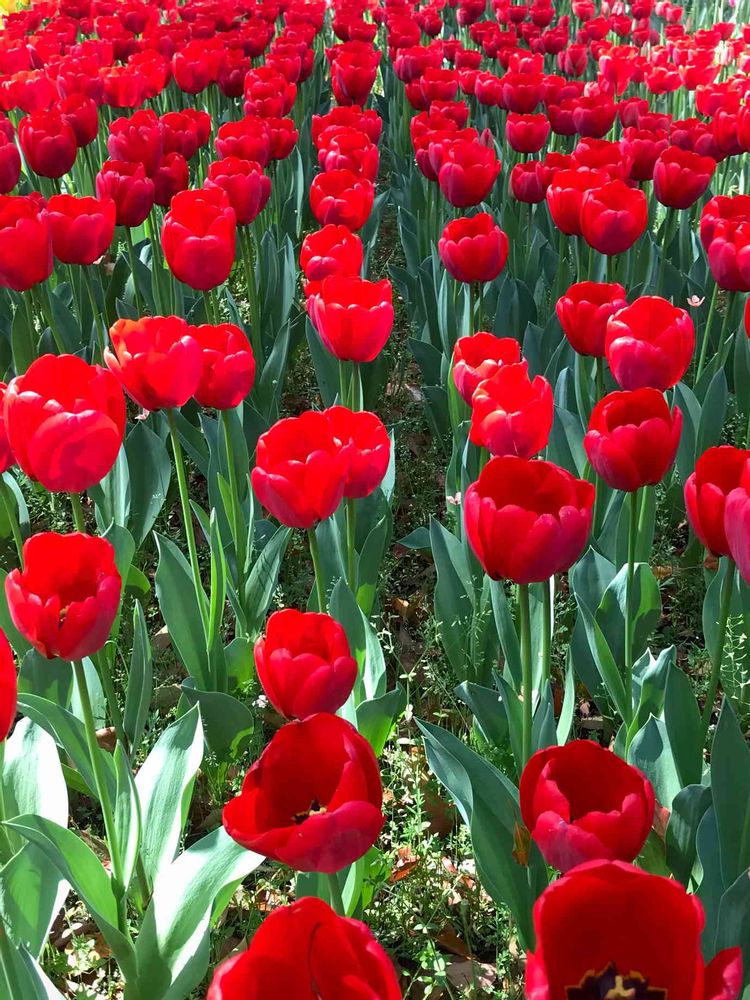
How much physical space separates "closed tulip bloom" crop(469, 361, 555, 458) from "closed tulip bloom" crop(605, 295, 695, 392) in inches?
8.1

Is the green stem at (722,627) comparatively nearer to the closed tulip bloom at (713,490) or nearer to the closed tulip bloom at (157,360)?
the closed tulip bloom at (713,490)

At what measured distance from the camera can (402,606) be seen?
240 centimetres

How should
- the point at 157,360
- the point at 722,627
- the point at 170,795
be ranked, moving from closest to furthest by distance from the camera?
the point at 722,627
the point at 170,795
the point at 157,360

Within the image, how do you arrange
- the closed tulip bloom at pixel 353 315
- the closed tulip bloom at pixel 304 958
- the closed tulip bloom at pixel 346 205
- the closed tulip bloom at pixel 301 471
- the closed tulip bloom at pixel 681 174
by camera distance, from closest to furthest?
the closed tulip bloom at pixel 304 958 < the closed tulip bloom at pixel 301 471 < the closed tulip bloom at pixel 353 315 < the closed tulip bloom at pixel 346 205 < the closed tulip bloom at pixel 681 174

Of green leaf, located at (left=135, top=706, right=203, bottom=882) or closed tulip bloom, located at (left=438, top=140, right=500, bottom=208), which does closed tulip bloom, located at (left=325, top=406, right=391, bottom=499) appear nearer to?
green leaf, located at (left=135, top=706, right=203, bottom=882)

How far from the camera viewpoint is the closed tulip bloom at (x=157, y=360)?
1.62m

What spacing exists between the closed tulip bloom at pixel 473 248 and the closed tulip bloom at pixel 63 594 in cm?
131

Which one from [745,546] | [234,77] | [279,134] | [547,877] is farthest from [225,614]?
[234,77]

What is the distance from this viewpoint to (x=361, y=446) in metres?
1.55

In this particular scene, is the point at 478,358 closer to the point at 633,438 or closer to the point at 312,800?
the point at 633,438

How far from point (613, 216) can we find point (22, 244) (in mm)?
1320

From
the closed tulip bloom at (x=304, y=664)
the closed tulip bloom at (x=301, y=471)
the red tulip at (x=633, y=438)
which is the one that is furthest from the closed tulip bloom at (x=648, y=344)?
the closed tulip bloom at (x=304, y=664)

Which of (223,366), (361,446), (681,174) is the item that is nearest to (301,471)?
(361,446)

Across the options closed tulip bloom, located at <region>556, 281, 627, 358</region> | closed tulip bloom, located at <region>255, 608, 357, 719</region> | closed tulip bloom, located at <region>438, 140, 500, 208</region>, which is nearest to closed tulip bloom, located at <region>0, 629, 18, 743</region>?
closed tulip bloom, located at <region>255, 608, 357, 719</region>
